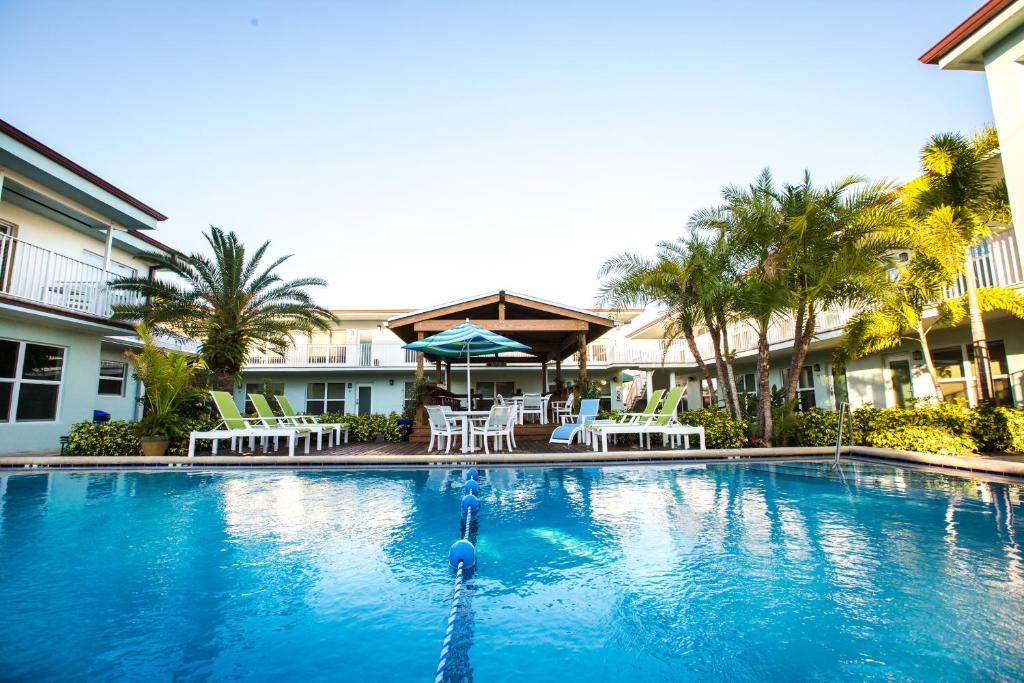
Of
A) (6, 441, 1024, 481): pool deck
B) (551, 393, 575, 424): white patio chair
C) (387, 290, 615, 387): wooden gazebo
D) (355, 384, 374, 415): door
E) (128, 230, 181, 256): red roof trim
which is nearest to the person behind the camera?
(6, 441, 1024, 481): pool deck

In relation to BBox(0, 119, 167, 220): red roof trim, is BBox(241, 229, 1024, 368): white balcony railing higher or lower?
lower

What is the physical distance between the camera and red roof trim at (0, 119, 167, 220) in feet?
33.6

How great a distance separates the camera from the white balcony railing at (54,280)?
36.7 ft

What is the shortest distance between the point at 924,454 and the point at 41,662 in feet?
36.5

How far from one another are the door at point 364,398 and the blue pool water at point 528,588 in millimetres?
17112

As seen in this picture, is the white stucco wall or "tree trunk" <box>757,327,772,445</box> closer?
"tree trunk" <box>757,327,772,445</box>

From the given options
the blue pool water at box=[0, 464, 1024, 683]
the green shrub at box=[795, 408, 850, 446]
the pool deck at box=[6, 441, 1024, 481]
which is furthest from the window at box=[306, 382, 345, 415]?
the green shrub at box=[795, 408, 850, 446]

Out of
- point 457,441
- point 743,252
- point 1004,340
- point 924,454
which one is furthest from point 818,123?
point 457,441

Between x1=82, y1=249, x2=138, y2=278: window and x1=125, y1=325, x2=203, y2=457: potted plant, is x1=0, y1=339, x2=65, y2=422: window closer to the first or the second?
x1=82, y1=249, x2=138, y2=278: window

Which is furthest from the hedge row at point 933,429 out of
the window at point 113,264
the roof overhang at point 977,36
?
the window at point 113,264

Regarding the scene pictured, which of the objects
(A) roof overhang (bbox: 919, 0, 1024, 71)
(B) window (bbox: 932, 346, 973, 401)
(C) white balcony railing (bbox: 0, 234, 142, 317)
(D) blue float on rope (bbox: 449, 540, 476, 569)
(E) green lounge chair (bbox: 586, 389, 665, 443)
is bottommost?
(D) blue float on rope (bbox: 449, 540, 476, 569)

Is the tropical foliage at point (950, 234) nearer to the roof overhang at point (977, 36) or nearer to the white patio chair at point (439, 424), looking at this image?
the roof overhang at point (977, 36)

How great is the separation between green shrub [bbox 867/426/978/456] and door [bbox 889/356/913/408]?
17.2ft

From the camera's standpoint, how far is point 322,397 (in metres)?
23.6
